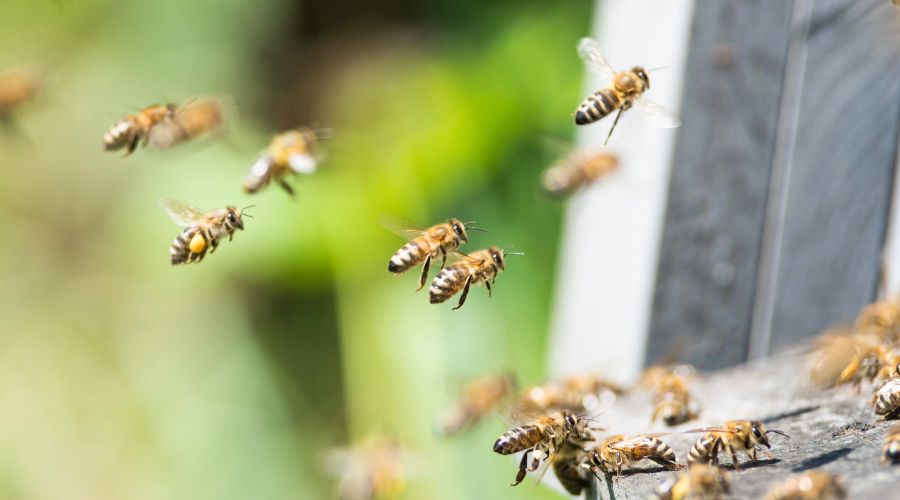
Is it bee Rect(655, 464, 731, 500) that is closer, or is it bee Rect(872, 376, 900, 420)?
bee Rect(655, 464, 731, 500)

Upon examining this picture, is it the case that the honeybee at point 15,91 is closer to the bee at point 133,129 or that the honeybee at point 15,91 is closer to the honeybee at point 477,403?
the bee at point 133,129

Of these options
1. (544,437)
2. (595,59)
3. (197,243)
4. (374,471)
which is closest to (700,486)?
(544,437)

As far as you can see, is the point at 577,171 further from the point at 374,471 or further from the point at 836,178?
the point at 374,471

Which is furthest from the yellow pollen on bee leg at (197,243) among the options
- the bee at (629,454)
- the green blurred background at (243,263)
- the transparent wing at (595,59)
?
the green blurred background at (243,263)

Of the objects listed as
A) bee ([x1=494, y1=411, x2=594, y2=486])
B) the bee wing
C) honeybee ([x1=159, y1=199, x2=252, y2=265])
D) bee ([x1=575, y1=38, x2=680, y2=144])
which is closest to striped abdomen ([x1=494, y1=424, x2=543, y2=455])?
bee ([x1=494, y1=411, x2=594, y2=486])

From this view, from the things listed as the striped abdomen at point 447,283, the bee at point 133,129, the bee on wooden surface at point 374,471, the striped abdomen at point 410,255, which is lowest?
the bee on wooden surface at point 374,471

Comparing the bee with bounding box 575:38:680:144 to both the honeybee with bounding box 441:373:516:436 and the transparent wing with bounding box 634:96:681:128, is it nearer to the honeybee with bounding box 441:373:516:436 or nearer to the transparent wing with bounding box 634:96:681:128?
the transparent wing with bounding box 634:96:681:128
